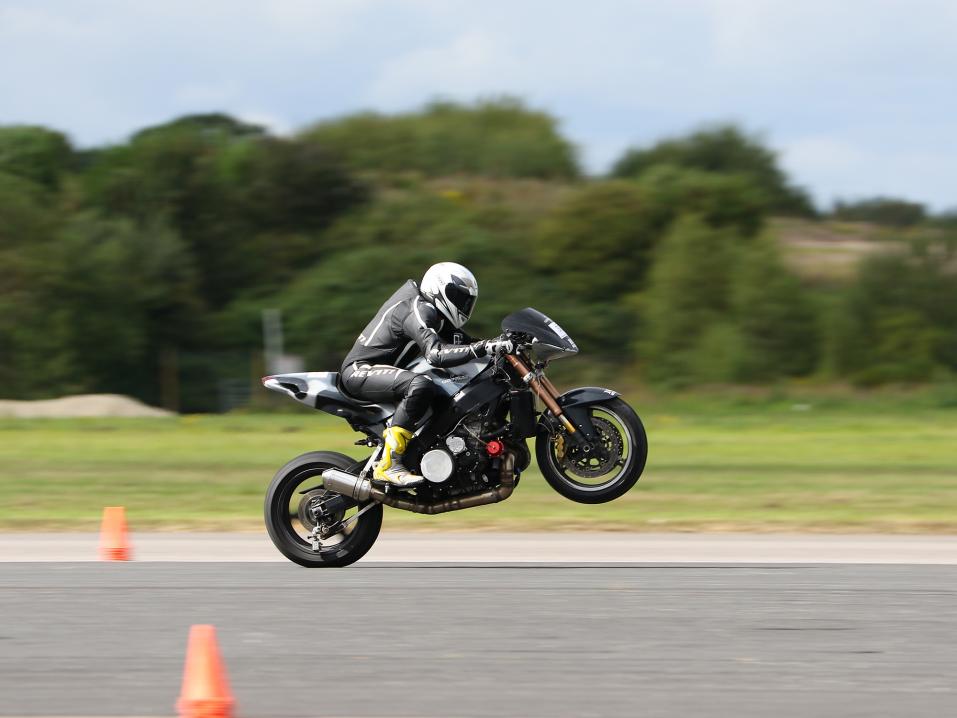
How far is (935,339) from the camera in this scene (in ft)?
122

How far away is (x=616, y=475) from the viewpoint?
9227 millimetres

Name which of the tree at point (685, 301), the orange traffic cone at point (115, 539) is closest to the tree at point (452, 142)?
the tree at point (685, 301)

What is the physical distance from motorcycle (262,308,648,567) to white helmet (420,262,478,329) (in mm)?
319

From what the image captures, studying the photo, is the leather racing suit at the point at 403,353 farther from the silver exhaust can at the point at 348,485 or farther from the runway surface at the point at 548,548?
the runway surface at the point at 548,548

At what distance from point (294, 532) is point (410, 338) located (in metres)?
1.55

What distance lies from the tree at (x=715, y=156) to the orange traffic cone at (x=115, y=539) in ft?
189

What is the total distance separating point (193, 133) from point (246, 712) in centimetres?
5102

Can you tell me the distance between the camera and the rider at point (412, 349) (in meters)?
8.97

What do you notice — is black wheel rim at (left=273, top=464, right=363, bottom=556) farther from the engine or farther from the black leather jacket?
the black leather jacket

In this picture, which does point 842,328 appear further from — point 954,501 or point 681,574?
point 681,574

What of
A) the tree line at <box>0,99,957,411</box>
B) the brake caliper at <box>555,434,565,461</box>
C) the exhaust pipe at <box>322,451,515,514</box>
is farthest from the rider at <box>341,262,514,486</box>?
the tree line at <box>0,99,957,411</box>

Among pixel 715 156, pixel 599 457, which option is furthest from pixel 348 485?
pixel 715 156

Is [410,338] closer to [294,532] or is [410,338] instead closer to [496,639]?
[294,532]

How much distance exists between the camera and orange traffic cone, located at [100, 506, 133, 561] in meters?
10.1
